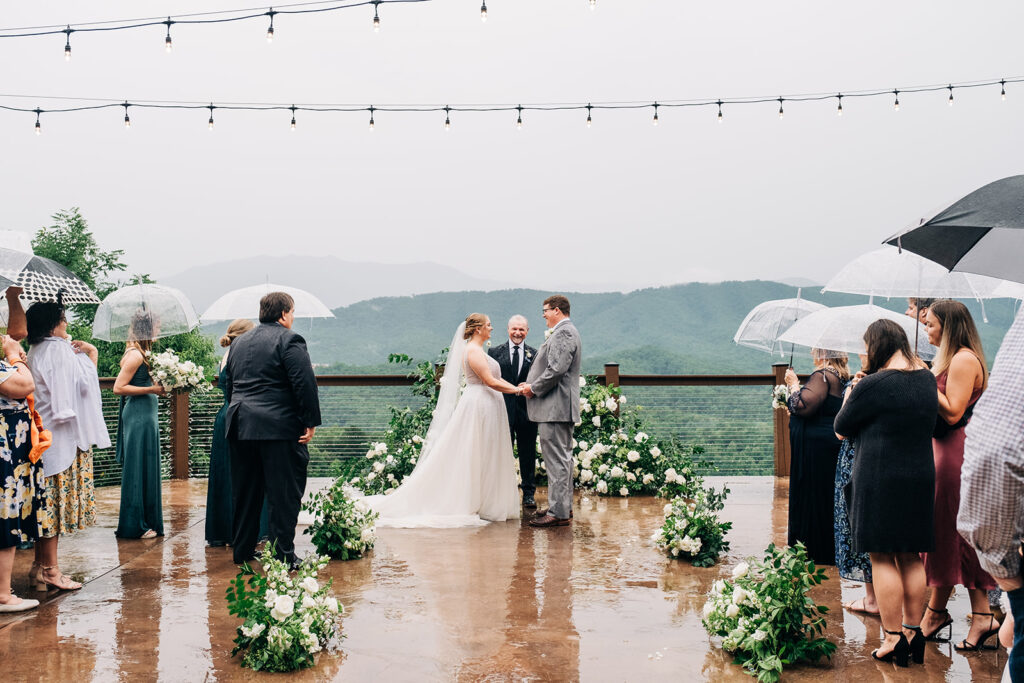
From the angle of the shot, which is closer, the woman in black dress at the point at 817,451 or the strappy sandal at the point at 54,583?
the strappy sandal at the point at 54,583

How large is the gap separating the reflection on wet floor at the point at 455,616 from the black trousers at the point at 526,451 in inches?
41.7

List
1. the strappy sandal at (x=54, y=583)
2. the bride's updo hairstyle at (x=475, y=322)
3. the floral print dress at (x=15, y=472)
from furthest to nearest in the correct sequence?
the bride's updo hairstyle at (x=475, y=322) < the strappy sandal at (x=54, y=583) < the floral print dress at (x=15, y=472)

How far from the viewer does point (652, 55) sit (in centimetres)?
2645

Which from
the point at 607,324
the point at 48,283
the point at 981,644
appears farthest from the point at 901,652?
the point at 607,324

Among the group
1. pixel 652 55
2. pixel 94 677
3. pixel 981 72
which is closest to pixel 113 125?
pixel 652 55

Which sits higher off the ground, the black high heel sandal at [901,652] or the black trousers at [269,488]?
the black trousers at [269,488]

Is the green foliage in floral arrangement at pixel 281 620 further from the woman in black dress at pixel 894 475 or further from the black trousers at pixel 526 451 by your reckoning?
the black trousers at pixel 526 451

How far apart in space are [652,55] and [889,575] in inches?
975

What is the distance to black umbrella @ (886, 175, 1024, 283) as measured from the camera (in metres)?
2.77

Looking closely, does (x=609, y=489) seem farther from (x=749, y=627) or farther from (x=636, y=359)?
(x=636, y=359)

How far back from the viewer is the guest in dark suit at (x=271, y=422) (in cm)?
493

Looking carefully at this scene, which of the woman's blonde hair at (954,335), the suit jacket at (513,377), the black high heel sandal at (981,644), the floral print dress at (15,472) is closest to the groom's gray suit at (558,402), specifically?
the suit jacket at (513,377)

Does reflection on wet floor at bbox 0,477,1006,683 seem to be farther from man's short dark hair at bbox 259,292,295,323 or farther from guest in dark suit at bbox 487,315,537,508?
man's short dark hair at bbox 259,292,295,323

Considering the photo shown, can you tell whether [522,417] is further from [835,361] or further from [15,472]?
[15,472]
